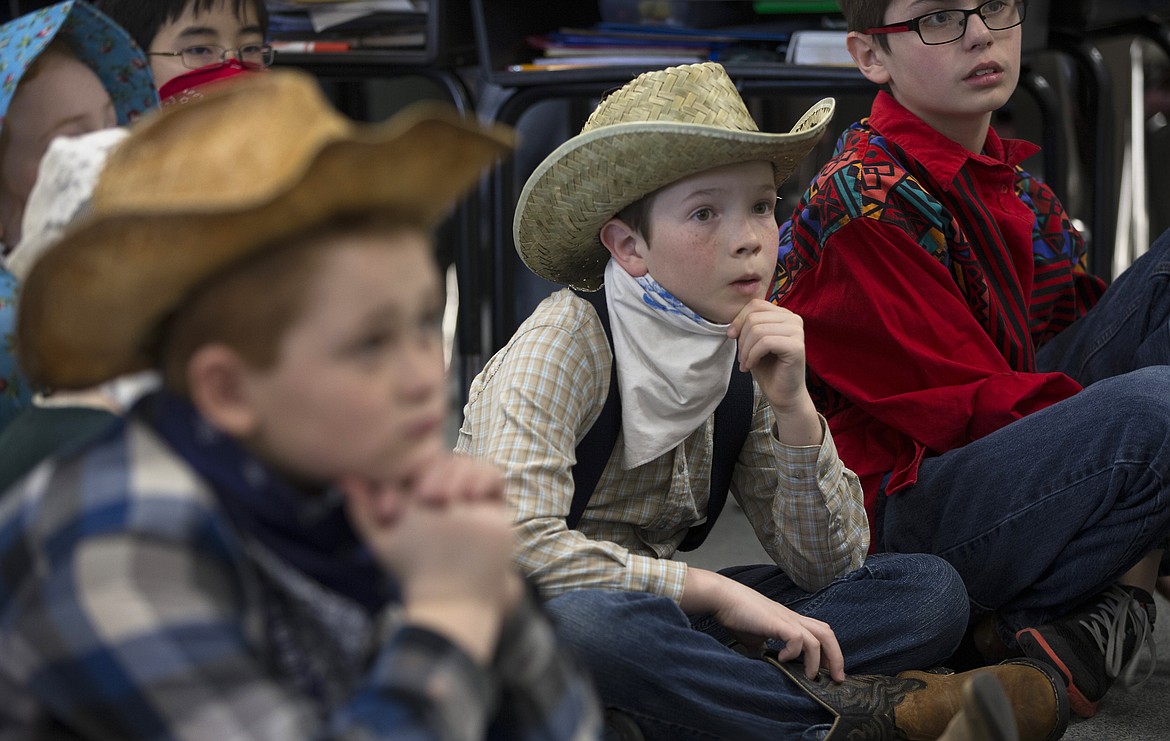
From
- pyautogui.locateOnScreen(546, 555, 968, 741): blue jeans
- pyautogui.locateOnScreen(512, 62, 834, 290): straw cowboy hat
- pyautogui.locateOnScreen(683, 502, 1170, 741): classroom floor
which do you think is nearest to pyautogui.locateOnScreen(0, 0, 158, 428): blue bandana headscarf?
pyautogui.locateOnScreen(512, 62, 834, 290): straw cowboy hat

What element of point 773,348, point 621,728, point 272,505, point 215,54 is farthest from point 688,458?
point 215,54

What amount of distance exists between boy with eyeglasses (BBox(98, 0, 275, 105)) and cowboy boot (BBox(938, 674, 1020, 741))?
52.8 inches

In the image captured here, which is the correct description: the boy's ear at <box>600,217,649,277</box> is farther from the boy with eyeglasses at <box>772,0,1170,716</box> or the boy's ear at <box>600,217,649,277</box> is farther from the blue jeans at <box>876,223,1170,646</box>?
the blue jeans at <box>876,223,1170,646</box>

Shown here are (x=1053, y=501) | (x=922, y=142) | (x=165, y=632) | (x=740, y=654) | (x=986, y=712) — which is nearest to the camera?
(x=165, y=632)

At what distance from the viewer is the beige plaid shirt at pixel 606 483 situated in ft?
4.44

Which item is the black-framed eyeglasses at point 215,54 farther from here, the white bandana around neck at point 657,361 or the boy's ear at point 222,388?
the boy's ear at point 222,388

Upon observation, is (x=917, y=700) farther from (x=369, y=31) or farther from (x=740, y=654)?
(x=369, y=31)

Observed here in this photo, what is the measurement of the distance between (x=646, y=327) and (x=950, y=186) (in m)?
0.55

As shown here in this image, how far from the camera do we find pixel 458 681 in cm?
72

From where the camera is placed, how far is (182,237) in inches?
27.5

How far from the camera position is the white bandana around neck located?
1.45 meters

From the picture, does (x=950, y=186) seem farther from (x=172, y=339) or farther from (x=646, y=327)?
(x=172, y=339)

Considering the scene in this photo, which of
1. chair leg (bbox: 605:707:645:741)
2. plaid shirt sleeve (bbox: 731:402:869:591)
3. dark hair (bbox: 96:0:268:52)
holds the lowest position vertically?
chair leg (bbox: 605:707:645:741)

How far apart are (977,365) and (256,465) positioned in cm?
119
